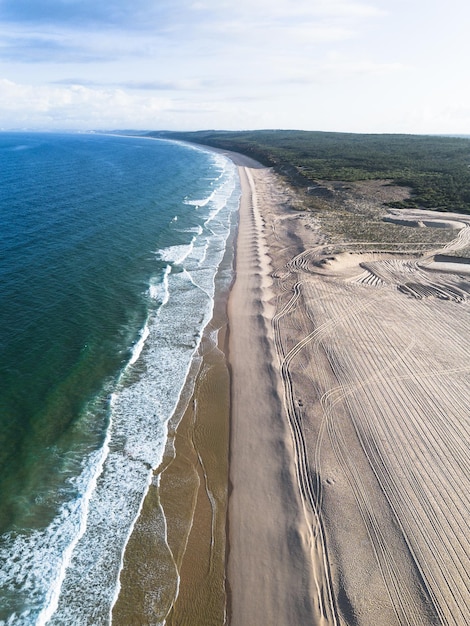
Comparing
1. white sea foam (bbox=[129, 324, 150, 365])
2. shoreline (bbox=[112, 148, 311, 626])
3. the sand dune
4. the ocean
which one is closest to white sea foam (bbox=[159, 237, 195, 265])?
the ocean

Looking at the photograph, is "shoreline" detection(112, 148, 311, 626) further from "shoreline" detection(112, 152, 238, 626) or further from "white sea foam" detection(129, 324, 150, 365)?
"white sea foam" detection(129, 324, 150, 365)

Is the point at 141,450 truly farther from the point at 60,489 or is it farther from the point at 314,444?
the point at 314,444

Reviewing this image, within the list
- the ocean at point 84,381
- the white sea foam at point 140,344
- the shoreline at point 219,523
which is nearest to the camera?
the shoreline at point 219,523

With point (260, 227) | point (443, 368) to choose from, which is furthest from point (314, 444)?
point (260, 227)

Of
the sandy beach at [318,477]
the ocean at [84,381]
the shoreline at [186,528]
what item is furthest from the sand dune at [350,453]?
the ocean at [84,381]

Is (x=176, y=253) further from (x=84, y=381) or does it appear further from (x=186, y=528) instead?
(x=186, y=528)

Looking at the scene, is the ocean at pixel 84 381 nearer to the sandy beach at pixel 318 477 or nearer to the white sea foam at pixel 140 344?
the white sea foam at pixel 140 344
